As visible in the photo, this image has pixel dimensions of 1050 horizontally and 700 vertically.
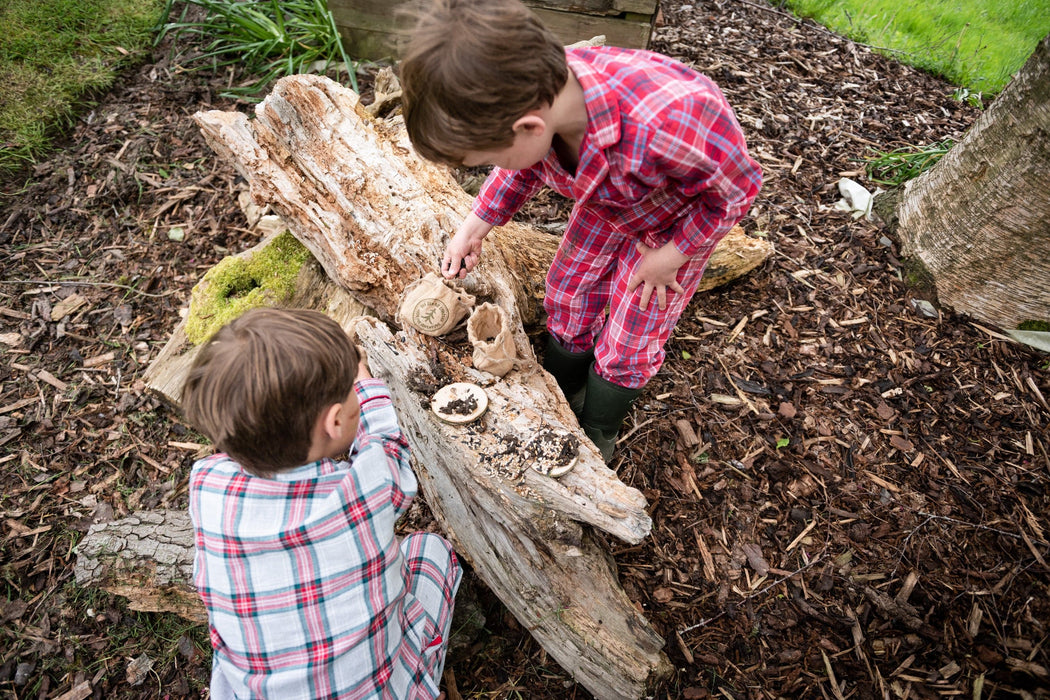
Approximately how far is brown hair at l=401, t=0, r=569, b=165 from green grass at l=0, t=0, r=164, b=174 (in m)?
4.08

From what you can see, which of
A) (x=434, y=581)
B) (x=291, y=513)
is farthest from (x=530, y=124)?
(x=434, y=581)

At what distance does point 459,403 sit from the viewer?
1.90m

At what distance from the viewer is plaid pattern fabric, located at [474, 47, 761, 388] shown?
1575 millimetres

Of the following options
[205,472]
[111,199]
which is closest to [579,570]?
[205,472]

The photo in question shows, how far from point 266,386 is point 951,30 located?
259 inches

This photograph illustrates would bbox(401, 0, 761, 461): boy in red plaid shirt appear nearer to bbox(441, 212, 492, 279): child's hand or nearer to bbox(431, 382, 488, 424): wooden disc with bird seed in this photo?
bbox(441, 212, 492, 279): child's hand

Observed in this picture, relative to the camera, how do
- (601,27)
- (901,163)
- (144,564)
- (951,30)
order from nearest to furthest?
(144,564), (901,163), (601,27), (951,30)

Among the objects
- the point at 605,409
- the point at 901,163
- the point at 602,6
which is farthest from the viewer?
the point at 602,6

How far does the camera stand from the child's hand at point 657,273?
1899mm

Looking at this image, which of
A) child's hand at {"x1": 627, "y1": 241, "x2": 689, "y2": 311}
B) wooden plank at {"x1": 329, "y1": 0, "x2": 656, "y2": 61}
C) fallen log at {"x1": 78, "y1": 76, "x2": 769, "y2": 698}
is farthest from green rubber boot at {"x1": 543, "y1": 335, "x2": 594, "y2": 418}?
wooden plank at {"x1": 329, "y1": 0, "x2": 656, "y2": 61}

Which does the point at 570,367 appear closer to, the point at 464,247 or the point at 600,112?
the point at 464,247

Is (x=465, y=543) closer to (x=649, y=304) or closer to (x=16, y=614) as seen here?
(x=649, y=304)

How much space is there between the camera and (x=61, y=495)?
283 centimetres

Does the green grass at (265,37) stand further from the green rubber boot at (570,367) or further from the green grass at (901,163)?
the green grass at (901,163)
